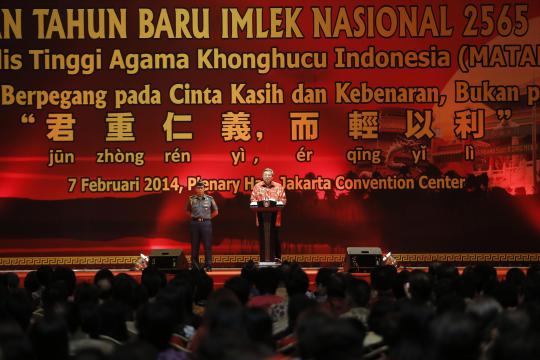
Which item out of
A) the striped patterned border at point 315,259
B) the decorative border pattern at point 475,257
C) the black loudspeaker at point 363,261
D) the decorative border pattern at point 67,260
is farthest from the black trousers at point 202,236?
the decorative border pattern at point 475,257

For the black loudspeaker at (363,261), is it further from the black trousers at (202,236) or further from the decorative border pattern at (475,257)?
the black trousers at (202,236)

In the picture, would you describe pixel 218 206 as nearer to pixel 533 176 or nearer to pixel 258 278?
→ pixel 533 176

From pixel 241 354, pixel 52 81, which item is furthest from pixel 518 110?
pixel 241 354

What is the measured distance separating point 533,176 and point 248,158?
3.50 meters

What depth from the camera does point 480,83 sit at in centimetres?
1123

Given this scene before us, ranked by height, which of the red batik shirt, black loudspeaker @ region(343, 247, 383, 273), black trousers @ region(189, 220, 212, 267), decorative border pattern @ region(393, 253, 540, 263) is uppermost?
the red batik shirt

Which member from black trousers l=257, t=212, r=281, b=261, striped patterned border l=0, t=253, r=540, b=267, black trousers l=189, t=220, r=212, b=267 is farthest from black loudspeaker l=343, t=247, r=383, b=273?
black trousers l=189, t=220, r=212, b=267

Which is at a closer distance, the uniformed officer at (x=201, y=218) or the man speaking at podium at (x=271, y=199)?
the man speaking at podium at (x=271, y=199)

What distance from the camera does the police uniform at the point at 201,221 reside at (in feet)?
35.0

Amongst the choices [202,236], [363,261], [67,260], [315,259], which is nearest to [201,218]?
[202,236]

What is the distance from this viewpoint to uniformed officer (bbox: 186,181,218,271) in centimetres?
1066

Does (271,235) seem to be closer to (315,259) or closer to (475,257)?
(315,259)

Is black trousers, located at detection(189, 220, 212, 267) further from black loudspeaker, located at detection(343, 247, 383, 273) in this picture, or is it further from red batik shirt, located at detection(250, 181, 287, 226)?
black loudspeaker, located at detection(343, 247, 383, 273)

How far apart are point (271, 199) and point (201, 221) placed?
893mm
